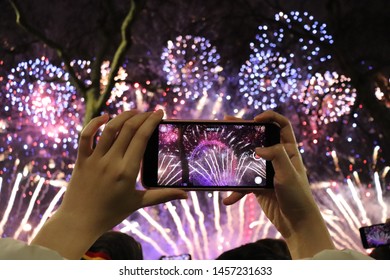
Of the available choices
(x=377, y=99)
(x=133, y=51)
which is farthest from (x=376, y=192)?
(x=133, y=51)

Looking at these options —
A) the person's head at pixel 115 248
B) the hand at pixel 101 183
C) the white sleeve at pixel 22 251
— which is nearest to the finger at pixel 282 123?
the hand at pixel 101 183

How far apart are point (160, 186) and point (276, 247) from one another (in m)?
0.38

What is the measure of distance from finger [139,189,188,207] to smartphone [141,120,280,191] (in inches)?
5.0

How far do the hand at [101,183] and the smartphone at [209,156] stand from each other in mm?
177

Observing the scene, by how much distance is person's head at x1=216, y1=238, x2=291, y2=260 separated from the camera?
0.90 m

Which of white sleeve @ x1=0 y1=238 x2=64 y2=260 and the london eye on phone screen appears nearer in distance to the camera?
white sleeve @ x1=0 y1=238 x2=64 y2=260

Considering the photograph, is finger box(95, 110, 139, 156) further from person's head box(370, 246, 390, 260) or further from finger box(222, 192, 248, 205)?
person's head box(370, 246, 390, 260)

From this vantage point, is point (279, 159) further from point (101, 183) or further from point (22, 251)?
point (22, 251)

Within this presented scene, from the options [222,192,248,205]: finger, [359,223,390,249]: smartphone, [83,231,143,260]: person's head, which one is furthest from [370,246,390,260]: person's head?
[222,192,248,205]: finger

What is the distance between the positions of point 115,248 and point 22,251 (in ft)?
2.10

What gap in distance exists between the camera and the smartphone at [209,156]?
77cm

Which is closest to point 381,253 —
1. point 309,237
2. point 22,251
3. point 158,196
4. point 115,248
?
point 115,248

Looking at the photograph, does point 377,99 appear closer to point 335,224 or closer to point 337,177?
point 337,177

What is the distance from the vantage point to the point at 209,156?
0.85 m
